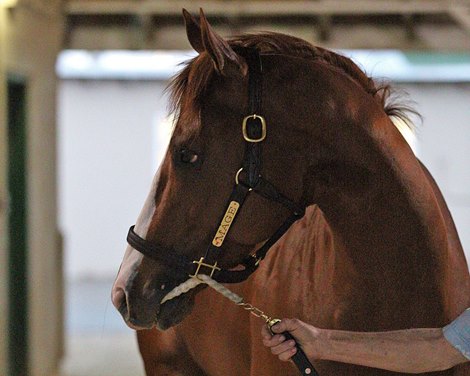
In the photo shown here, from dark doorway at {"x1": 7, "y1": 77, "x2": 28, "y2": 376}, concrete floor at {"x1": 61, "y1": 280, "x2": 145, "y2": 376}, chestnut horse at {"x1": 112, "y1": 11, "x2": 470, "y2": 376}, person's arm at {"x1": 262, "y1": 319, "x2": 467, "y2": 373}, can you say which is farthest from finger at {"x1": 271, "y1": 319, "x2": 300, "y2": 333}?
dark doorway at {"x1": 7, "y1": 77, "x2": 28, "y2": 376}

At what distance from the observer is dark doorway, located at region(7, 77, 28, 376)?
5844 mm

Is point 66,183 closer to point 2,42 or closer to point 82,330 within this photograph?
point 82,330

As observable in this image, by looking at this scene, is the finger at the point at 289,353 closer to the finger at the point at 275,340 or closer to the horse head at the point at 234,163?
the finger at the point at 275,340

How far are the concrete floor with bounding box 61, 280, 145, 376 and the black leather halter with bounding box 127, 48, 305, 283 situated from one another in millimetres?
3874

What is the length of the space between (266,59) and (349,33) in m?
4.78

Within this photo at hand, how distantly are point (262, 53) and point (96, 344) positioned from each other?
633 centimetres

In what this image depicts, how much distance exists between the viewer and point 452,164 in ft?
45.6

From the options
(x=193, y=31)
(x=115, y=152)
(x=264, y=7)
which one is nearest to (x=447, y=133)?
(x=115, y=152)

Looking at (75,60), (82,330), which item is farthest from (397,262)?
(75,60)

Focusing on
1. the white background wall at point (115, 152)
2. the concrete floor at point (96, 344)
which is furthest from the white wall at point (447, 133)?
the concrete floor at point (96, 344)

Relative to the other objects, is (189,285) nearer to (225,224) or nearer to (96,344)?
(225,224)

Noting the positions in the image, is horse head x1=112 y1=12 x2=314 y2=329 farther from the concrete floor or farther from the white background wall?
the white background wall

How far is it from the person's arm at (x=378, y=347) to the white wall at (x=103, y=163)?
1157cm

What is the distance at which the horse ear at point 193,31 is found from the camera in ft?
6.55
